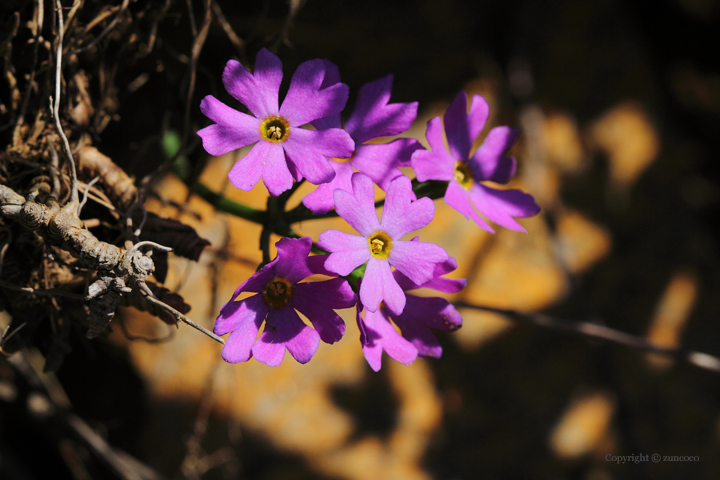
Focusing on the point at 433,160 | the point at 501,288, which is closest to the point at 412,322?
the point at 433,160

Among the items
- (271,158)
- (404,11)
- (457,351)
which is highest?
(404,11)

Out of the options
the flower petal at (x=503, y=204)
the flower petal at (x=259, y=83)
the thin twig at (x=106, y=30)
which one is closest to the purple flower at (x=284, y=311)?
the flower petal at (x=259, y=83)

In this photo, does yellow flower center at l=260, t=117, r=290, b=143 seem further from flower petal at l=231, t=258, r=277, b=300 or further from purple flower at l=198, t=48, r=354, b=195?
flower petal at l=231, t=258, r=277, b=300

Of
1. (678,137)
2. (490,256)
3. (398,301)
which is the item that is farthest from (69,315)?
(678,137)

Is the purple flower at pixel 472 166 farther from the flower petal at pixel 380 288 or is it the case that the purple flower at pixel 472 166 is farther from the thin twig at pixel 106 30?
the thin twig at pixel 106 30

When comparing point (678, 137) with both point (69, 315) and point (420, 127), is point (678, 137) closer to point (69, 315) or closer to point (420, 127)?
point (420, 127)

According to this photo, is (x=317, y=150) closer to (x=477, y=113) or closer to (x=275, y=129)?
(x=275, y=129)
